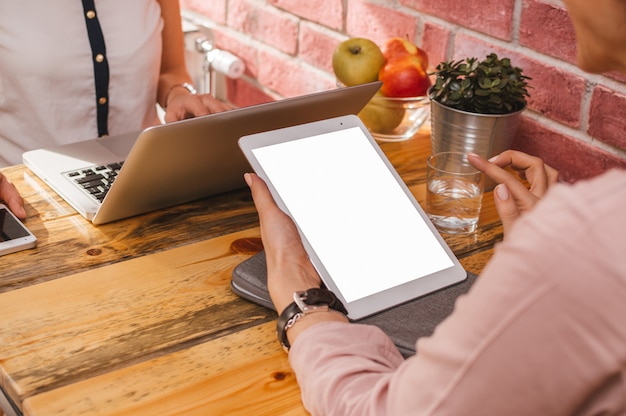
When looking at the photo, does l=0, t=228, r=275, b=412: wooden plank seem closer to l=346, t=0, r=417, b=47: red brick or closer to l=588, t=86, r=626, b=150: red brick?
l=588, t=86, r=626, b=150: red brick

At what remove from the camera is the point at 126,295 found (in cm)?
91

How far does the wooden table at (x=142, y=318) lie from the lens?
752mm

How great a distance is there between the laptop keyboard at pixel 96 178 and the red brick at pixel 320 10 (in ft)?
2.42

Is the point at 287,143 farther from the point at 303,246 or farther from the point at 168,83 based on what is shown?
the point at 168,83

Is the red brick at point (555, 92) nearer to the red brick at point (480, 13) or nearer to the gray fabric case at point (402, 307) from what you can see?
the red brick at point (480, 13)

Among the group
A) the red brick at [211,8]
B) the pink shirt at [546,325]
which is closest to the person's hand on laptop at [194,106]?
the red brick at [211,8]

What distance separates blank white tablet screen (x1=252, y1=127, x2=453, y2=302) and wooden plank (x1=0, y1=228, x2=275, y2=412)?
0.39 feet

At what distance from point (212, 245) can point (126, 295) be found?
6.7 inches

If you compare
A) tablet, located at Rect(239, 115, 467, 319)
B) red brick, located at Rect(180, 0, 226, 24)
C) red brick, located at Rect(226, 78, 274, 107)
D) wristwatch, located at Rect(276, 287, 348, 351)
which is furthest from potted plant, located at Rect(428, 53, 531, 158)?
red brick, located at Rect(180, 0, 226, 24)

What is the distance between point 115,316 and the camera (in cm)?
87

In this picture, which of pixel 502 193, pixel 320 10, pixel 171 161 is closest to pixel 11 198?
pixel 171 161

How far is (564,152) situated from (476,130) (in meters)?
0.20

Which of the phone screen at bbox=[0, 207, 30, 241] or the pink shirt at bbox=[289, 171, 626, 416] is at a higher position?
the pink shirt at bbox=[289, 171, 626, 416]

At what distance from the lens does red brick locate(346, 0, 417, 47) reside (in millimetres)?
1556
